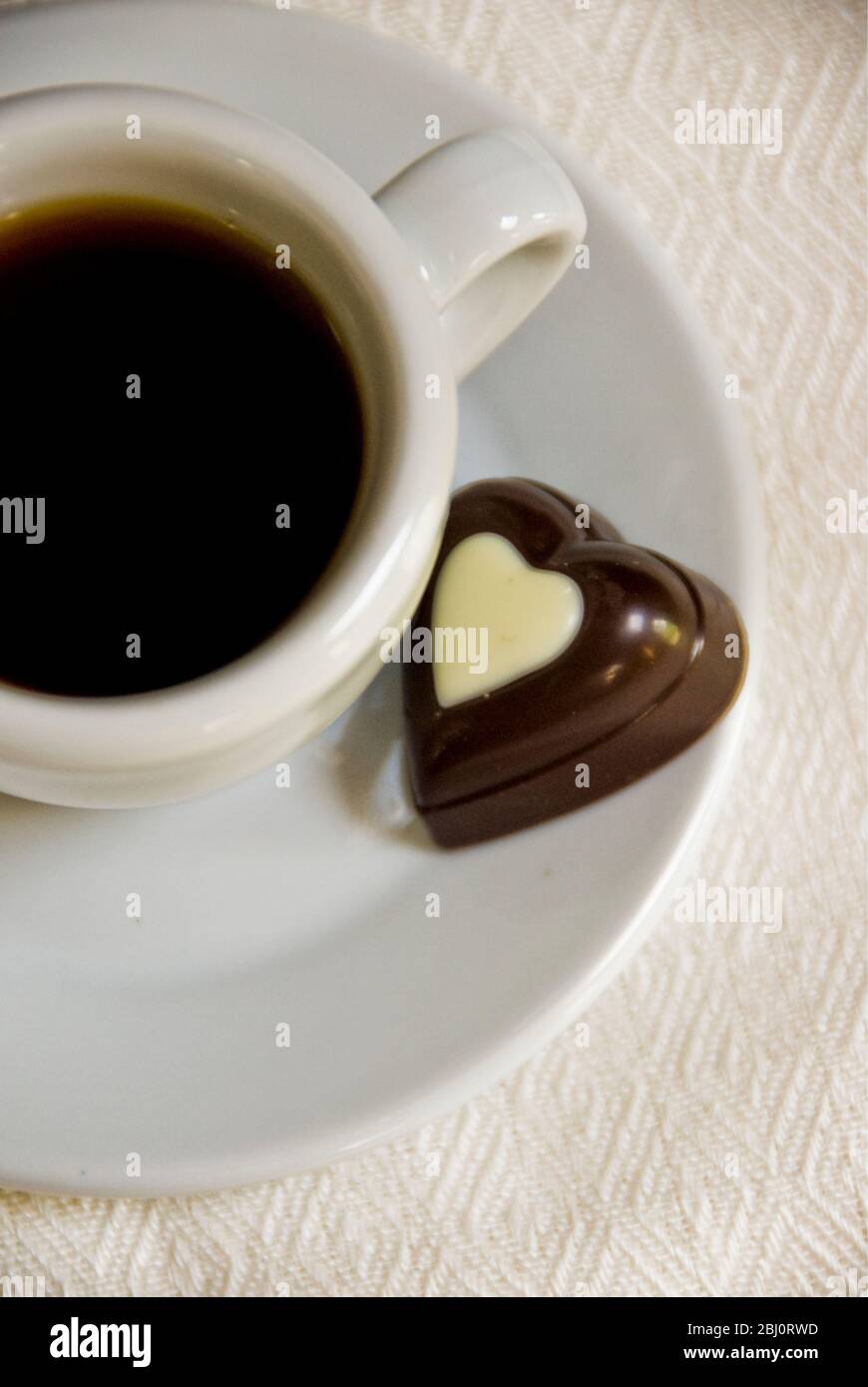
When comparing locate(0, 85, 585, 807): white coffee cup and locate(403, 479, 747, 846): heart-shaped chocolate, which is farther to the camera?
locate(403, 479, 747, 846): heart-shaped chocolate

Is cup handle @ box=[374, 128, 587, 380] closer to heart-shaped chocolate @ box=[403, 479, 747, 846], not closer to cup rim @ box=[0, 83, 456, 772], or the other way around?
cup rim @ box=[0, 83, 456, 772]

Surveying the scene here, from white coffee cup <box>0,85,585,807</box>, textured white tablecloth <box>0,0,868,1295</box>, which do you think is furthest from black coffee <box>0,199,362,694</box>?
textured white tablecloth <box>0,0,868,1295</box>

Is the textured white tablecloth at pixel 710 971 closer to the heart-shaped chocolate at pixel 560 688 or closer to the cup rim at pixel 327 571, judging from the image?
the heart-shaped chocolate at pixel 560 688

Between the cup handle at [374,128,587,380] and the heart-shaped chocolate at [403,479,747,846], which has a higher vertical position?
the cup handle at [374,128,587,380]

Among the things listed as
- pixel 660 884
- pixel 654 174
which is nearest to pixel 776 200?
pixel 654 174

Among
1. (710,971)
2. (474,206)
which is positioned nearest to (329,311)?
(474,206)
